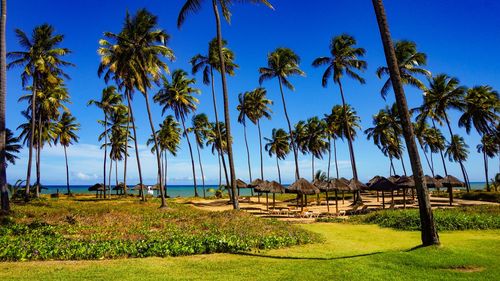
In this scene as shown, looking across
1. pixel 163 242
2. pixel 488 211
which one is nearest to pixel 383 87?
pixel 488 211

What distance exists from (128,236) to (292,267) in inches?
294

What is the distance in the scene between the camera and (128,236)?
13.4 metres

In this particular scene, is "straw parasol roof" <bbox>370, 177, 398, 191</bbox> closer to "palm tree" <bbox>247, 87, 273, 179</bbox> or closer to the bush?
the bush

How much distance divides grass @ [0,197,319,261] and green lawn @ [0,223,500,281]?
65cm

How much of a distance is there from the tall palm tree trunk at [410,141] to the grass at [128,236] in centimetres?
433

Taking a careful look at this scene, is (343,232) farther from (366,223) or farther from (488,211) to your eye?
(488,211)

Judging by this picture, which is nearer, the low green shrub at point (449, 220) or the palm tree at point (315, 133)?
the low green shrub at point (449, 220)

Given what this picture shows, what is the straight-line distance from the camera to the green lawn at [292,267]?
7.96m

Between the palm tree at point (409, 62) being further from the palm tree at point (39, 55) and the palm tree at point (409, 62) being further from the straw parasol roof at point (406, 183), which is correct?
the palm tree at point (39, 55)

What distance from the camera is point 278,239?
40.8 ft

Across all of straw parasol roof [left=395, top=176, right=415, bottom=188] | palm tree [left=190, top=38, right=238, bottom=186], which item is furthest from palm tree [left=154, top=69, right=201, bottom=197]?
straw parasol roof [left=395, top=176, right=415, bottom=188]

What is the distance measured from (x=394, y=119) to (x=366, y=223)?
108 feet

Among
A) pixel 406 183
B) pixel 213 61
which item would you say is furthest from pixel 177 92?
pixel 406 183

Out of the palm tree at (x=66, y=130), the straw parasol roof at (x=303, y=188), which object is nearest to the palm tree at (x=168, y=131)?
the palm tree at (x=66, y=130)
